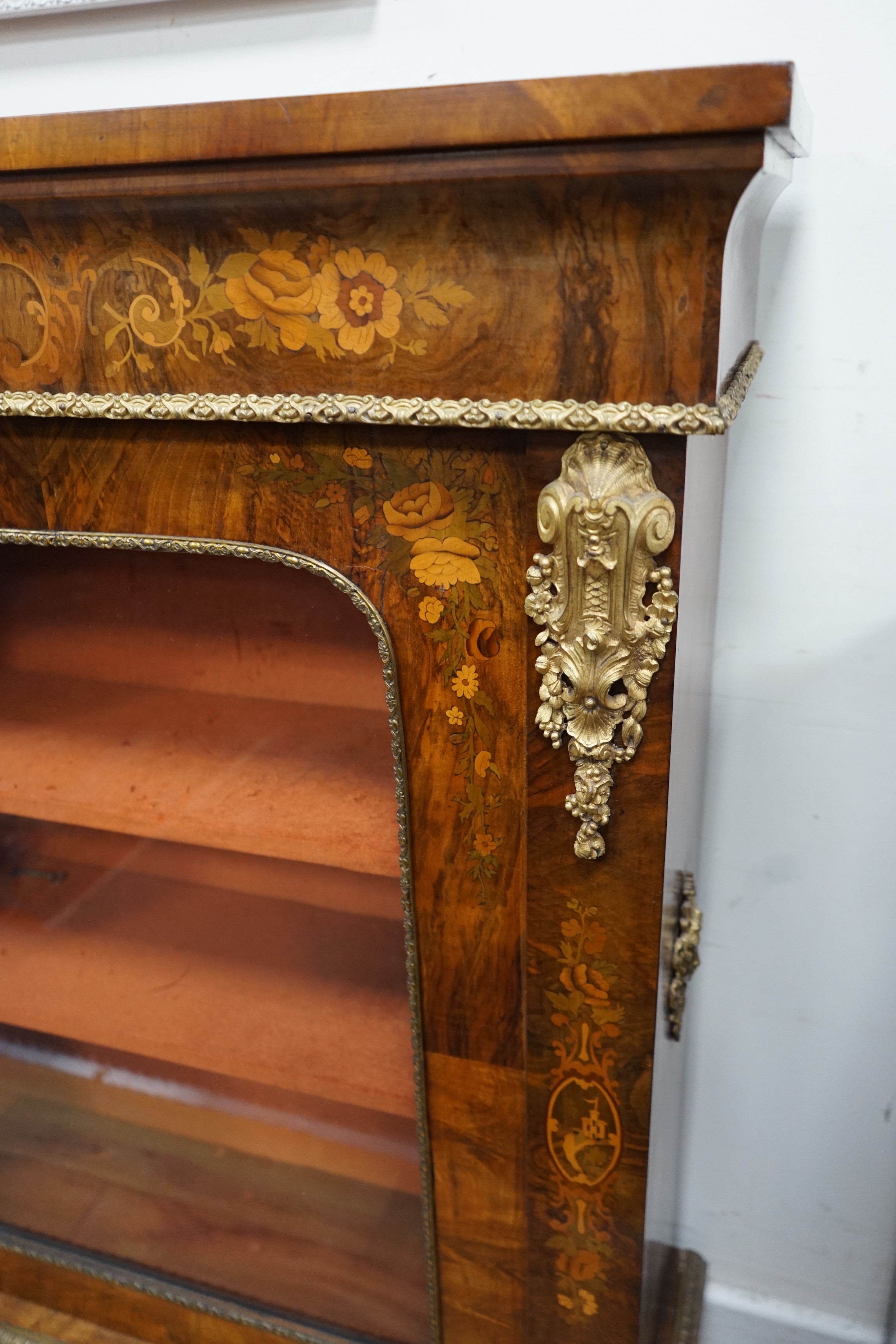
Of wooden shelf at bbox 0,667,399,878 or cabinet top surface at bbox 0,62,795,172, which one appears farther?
wooden shelf at bbox 0,667,399,878

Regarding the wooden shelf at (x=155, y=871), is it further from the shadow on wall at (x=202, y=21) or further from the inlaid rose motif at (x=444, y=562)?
the shadow on wall at (x=202, y=21)

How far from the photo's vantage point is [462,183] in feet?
1.49

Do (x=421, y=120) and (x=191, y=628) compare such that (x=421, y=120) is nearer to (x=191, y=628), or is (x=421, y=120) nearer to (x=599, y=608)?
(x=599, y=608)

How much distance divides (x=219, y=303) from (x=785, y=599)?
488 mm

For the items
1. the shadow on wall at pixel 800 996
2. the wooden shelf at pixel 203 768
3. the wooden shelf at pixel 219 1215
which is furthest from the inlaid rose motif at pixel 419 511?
the wooden shelf at pixel 219 1215

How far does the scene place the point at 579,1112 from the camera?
2.12 ft

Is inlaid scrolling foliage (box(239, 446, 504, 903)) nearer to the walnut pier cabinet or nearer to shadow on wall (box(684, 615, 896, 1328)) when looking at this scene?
the walnut pier cabinet

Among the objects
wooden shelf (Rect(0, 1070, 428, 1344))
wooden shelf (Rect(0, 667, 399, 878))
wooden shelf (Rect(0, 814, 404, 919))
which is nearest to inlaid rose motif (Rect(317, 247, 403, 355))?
wooden shelf (Rect(0, 667, 399, 878))

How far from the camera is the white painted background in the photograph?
0.72 meters

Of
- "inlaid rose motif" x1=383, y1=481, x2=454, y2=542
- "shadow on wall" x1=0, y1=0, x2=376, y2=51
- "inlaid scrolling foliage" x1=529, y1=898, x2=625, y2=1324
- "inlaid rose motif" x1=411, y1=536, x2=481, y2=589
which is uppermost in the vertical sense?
"shadow on wall" x1=0, y1=0, x2=376, y2=51

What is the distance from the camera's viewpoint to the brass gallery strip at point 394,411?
473 mm

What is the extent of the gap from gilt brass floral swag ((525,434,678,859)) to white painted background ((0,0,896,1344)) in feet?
1.05

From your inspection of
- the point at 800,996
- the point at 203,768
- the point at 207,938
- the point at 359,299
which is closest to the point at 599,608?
the point at 359,299

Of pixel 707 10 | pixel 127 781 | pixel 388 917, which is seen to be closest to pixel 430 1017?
pixel 388 917
